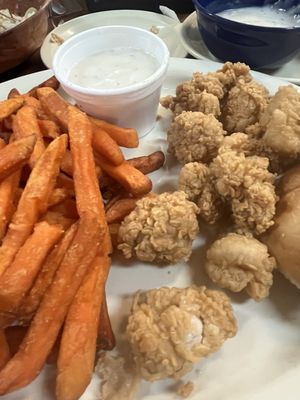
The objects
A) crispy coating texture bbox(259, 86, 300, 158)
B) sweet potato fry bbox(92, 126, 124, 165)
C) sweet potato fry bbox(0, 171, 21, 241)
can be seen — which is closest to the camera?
sweet potato fry bbox(0, 171, 21, 241)

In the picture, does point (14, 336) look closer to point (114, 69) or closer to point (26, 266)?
point (26, 266)

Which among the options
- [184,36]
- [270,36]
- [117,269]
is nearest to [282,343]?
[117,269]

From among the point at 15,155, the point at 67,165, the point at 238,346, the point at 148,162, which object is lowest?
the point at 238,346

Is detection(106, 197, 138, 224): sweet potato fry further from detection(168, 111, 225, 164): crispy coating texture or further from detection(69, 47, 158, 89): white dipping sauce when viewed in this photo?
detection(69, 47, 158, 89): white dipping sauce

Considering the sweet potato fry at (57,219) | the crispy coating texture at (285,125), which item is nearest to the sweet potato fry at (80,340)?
the sweet potato fry at (57,219)

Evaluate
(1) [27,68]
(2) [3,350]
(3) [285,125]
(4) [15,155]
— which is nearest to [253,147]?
(3) [285,125]

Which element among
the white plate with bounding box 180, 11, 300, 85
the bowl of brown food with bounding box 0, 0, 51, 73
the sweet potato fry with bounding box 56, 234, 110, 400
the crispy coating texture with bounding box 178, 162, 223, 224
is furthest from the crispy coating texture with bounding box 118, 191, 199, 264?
the bowl of brown food with bounding box 0, 0, 51, 73
